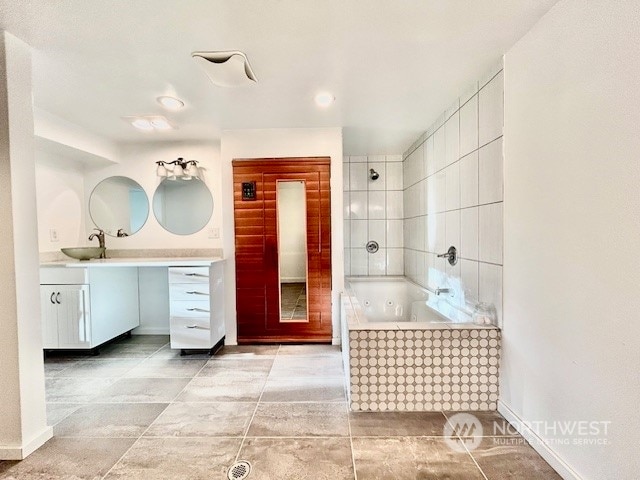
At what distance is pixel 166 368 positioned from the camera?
2311mm

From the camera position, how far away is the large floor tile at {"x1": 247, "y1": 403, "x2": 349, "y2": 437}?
4.94ft

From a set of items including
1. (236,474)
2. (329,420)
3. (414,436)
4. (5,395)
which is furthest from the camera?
(329,420)

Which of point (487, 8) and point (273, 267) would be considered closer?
point (487, 8)

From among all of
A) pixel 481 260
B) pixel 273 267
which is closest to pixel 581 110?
pixel 481 260

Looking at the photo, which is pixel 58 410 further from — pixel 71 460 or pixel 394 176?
pixel 394 176

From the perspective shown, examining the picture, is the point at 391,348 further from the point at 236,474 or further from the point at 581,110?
the point at 581,110

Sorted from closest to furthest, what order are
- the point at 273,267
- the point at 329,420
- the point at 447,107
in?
1. the point at 329,420
2. the point at 447,107
3. the point at 273,267

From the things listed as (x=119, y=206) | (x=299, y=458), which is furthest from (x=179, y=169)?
(x=299, y=458)

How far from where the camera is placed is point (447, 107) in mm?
2283

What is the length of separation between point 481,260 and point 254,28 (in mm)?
1755

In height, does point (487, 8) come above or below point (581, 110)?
above

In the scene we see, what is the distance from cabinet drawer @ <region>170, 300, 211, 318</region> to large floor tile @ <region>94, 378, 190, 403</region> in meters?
0.52

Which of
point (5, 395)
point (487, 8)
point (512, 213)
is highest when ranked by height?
point (487, 8)

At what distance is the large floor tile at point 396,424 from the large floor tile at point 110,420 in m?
1.12
